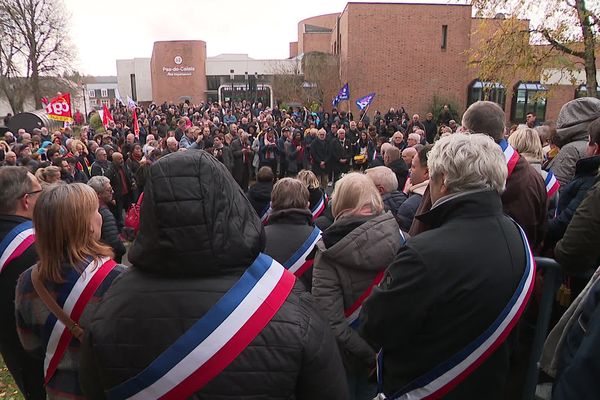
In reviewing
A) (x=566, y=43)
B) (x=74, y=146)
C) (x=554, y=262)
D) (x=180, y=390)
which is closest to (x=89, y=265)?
(x=180, y=390)

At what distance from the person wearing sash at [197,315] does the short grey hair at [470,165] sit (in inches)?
40.2

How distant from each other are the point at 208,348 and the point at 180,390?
0.18m

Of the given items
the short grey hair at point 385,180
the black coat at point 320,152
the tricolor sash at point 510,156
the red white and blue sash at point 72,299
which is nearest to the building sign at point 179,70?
the black coat at point 320,152

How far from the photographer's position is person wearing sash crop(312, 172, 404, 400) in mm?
2525

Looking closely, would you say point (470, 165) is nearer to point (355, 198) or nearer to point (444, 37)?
point (355, 198)

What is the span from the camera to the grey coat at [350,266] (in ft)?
8.26

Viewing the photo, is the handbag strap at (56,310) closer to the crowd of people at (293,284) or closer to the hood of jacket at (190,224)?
the crowd of people at (293,284)

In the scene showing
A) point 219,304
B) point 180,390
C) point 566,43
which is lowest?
point 180,390

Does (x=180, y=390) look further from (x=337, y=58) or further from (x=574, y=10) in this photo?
(x=337, y=58)

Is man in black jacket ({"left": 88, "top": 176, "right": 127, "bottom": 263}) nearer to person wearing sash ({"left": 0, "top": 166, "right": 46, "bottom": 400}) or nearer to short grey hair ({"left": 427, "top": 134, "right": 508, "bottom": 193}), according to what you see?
person wearing sash ({"left": 0, "top": 166, "right": 46, "bottom": 400})

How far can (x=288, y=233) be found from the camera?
326cm

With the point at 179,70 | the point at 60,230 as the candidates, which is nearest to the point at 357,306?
the point at 60,230

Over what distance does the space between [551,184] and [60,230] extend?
375 cm

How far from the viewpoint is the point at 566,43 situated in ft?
39.0
